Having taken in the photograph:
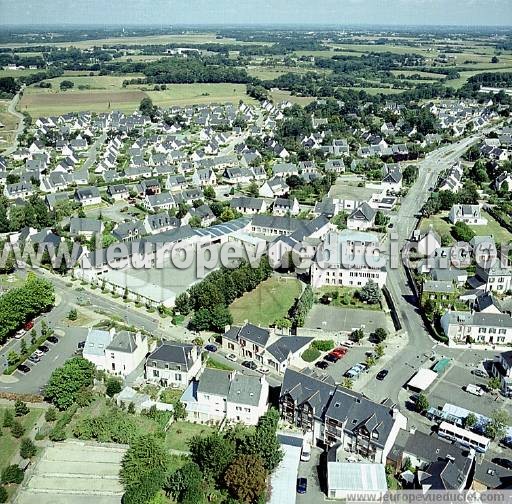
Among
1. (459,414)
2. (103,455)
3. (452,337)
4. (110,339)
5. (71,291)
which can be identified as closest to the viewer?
(103,455)

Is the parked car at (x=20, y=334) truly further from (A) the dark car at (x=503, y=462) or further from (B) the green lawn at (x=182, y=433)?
(A) the dark car at (x=503, y=462)

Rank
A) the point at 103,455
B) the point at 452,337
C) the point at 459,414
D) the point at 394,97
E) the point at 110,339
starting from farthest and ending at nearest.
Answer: the point at 394,97, the point at 452,337, the point at 110,339, the point at 459,414, the point at 103,455

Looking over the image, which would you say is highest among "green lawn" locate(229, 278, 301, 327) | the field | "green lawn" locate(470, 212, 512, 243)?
the field

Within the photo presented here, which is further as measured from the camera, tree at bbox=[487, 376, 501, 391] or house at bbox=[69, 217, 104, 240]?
house at bbox=[69, 217, 104, 240]

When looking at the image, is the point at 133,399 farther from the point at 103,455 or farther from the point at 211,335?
the point at 211,335

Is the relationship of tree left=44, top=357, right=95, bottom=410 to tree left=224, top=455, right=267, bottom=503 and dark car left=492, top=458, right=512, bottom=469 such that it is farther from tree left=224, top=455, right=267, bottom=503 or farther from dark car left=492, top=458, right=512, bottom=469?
dark car left=492, top=458, right=512, bottom=469

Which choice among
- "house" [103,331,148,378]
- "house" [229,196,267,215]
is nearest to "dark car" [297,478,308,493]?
"house" [103,331,148,378]

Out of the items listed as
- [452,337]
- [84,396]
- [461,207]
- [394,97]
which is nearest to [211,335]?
[84,396]
